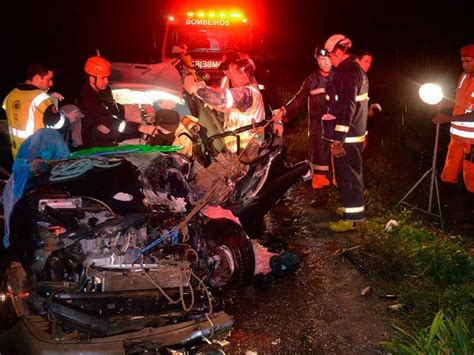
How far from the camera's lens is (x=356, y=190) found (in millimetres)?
5488

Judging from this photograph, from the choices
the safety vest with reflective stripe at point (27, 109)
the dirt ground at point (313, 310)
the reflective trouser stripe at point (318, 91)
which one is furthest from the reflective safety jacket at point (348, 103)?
the safety vest with reflective stripe at point (27, 109)

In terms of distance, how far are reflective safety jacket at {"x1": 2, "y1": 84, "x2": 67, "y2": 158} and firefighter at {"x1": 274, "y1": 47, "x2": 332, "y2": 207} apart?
2.93 m

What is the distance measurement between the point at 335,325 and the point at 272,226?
2390 millimetres

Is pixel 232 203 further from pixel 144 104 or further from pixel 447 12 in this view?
pixel 447 12

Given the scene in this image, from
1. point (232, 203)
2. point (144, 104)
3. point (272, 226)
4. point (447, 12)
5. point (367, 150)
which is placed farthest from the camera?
point (447, 12)

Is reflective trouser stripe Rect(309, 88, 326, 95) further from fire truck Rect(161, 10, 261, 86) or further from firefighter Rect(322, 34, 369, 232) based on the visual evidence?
fire truck Rect(161, 10, 261, 86)

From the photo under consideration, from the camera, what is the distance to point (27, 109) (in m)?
4.83

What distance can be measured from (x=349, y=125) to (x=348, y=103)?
24cm

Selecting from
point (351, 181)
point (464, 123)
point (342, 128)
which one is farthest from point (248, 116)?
point (464, 123)

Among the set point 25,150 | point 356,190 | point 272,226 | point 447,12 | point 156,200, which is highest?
point 447,12

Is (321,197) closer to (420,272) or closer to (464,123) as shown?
(464,123)

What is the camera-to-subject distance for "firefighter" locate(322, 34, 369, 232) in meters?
5.26

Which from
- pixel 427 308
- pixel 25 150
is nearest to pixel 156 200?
pixel 25 150

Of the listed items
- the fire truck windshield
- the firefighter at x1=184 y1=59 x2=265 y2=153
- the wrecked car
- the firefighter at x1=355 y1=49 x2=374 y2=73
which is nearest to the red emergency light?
the fire truck windshield
